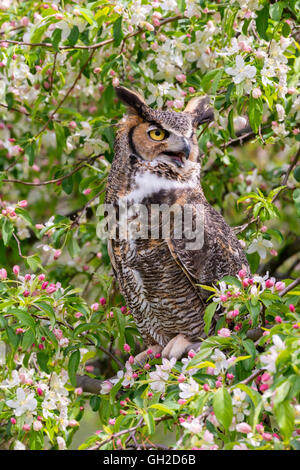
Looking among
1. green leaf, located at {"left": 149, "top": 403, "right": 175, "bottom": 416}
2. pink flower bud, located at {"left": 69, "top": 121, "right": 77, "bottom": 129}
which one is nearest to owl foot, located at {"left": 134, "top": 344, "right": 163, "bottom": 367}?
green leaf, located at {"left": 149, "top": 403, "right": 175, "bottom": 416}

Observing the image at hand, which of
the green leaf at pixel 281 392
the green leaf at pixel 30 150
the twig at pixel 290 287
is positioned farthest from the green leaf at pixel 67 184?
the green leaf at pixel 281 392

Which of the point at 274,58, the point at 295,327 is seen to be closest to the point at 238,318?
the point at 295,327

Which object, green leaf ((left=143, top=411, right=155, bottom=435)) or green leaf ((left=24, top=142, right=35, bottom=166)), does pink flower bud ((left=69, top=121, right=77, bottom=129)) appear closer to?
green leaf ((left=24, top=142, right=35, bottom=166))

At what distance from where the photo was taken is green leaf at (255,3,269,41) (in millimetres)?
2717

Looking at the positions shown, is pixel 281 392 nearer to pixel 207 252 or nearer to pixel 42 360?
pixel 42 360

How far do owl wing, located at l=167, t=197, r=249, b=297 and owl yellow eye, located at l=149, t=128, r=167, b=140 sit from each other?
0.29m

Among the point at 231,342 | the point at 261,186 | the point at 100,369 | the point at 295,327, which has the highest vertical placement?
the point at 295,327

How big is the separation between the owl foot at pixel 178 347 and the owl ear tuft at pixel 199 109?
3.03 feet

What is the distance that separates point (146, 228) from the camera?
9.32 feet

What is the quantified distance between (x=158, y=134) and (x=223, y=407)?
1.29 metres

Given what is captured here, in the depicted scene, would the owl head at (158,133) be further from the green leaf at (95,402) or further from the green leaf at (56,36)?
the green leaf at (95,402)

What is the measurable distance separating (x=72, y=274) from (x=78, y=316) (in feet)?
3.70
